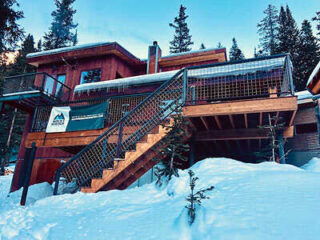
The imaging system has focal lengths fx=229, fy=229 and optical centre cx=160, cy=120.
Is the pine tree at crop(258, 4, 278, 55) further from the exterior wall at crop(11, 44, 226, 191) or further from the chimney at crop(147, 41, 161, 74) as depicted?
the chimney at crop(147, 41, 161, 74)

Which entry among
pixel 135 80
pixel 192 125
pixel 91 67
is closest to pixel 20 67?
pixel 91 67

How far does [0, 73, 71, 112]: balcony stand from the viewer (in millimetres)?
12102

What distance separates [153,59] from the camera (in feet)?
43.4

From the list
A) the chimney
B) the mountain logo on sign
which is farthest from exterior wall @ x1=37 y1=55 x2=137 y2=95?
the mountain logo on sign

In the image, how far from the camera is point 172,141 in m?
5.69

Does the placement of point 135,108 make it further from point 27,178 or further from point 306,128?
point 306,128

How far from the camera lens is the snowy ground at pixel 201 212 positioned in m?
2.58

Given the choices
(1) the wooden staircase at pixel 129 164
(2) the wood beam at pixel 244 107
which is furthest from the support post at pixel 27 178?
(2) the wood beam at pixel 244 107

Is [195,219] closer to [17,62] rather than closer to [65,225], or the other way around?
[65,225]

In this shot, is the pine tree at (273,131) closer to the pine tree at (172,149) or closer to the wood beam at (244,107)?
the wood beam at (244,107)

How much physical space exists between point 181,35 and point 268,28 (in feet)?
41.4

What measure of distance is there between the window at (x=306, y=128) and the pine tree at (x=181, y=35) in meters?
20.4

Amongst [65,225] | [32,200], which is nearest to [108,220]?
[65,225]

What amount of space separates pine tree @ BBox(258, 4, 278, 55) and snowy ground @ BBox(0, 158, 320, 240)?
1188 inches
